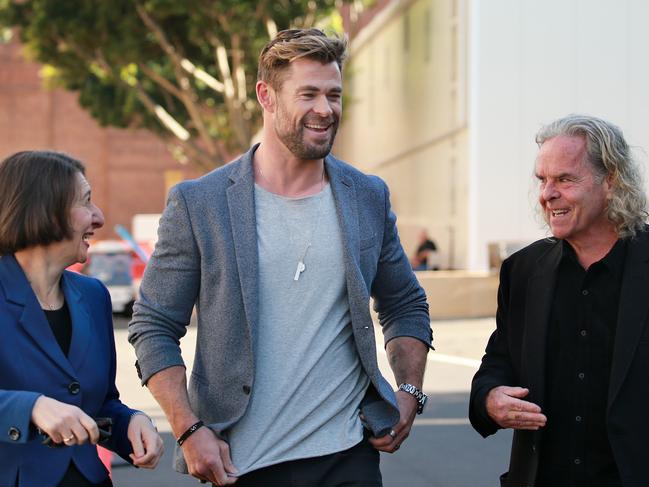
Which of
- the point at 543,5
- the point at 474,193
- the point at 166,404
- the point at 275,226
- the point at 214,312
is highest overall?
the point at 543,5

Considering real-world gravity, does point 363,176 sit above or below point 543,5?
below

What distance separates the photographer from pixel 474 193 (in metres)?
28.0

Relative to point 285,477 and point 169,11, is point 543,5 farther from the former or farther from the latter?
point 285,477

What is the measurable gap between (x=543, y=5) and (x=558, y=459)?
25008 mm

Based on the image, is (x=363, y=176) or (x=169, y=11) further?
(x=169, y=11)

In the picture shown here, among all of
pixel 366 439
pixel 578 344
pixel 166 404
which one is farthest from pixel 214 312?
pixel 578 344

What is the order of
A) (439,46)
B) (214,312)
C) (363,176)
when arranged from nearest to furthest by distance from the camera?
(214,312) → (363,176) → (439,46)

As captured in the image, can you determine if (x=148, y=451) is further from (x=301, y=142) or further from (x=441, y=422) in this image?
(x=441, y=422)

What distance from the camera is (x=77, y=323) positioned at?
146 inches

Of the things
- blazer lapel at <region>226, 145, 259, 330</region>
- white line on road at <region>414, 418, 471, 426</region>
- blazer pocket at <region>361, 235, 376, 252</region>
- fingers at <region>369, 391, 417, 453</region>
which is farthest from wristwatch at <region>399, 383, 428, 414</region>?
white line on road at <region>414, 418, 471, 426</region>

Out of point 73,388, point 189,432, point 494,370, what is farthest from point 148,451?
point 494,370

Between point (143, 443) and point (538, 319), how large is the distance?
131 centimetres

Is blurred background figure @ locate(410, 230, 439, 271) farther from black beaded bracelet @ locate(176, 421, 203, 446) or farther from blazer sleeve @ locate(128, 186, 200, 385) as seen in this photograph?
black beaded bracelet @ locate(176, 421, 203, 446)

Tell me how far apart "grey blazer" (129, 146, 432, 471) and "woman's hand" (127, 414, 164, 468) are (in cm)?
18
